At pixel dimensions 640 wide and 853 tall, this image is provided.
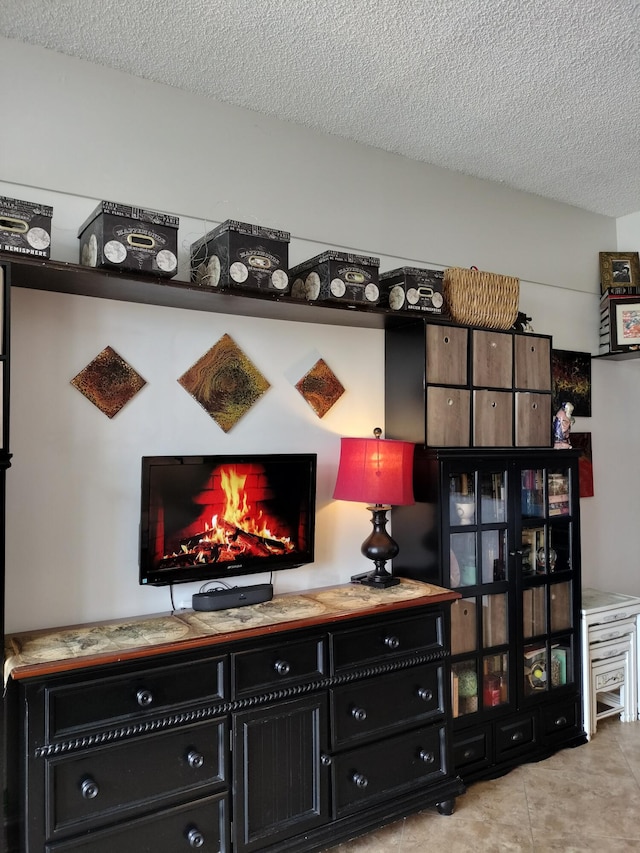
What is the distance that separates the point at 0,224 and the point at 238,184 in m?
1.15

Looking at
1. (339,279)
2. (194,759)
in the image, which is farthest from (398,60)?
(194,759)

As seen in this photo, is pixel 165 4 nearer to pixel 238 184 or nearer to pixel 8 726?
pixel 238 184

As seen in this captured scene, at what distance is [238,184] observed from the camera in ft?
9.64

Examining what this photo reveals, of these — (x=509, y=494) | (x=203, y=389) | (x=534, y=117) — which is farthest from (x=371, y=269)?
(x=509, y=494)

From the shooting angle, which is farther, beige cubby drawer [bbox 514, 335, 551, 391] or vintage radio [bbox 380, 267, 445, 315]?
beige cubby drawer [bbox 514, 335, 551, 391]

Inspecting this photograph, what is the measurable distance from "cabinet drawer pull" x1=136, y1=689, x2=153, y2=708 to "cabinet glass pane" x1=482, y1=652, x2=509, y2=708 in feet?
5.56

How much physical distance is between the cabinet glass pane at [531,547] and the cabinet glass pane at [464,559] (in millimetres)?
319

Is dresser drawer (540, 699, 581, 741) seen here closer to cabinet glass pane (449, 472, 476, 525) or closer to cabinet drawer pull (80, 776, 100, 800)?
cabinet glass pane (449, 472, 476, 525)

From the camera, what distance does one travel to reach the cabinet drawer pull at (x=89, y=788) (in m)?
2.02

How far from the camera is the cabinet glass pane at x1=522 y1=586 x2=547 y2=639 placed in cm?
331

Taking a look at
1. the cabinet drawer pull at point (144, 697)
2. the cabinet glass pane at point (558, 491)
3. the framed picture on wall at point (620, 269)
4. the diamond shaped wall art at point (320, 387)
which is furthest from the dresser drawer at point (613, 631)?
the cabinet drawer pull at point (144, 697)

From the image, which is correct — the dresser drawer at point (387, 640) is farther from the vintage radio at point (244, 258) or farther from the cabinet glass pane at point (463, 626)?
the vintage radio at point (244, 258)

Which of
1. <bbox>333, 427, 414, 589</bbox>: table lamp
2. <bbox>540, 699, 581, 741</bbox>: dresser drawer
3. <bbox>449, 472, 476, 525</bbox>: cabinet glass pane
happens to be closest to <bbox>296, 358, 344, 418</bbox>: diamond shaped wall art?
<bbox>333, 427, 414, 589</bbox>: table lamp

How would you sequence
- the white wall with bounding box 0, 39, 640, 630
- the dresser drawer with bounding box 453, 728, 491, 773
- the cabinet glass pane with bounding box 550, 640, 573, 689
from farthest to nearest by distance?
the cabinet glass pane with bounding box 550, 640, 573, 689
the dresser drawer with bounding box 453, 728, 491, 773
the white wall with bounding box 0, 39, 640, 630
